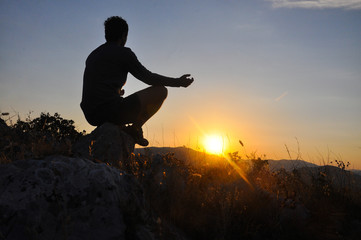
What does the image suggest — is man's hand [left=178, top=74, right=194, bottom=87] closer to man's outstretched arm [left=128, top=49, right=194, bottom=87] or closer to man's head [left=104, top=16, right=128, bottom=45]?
man's outstretched arm [left=128, top=49, right=194, bottom=87]

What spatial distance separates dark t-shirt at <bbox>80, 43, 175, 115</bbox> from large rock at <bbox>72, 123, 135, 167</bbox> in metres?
0.58

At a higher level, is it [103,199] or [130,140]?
[130,140]

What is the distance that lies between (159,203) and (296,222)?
1.55 metres

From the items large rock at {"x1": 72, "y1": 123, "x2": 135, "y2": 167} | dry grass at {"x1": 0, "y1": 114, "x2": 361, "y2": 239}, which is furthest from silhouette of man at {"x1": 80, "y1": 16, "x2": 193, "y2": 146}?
dry grass at {"x1": 0, "y1": 114, "x2": 361, "y2": 239}

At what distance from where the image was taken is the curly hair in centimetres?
534

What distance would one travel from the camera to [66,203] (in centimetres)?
183

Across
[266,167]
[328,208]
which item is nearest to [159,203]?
[328,208]

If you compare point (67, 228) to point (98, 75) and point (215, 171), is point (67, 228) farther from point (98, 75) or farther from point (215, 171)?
point (98, 75)

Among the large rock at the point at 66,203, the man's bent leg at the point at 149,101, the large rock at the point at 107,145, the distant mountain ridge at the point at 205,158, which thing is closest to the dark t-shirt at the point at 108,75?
the man's bent leg at the point at 149,101

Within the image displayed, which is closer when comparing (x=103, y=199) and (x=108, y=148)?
(x=103, y=199)

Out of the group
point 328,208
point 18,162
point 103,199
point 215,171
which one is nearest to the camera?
point 103,199

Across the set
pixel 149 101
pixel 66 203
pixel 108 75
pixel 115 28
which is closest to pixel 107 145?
pixel 149 101

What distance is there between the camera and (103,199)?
1.89 metres

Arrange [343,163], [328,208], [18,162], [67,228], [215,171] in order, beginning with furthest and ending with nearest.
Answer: [343,163]
[215,171]
[328,208]
[18,162]
[67,228]
